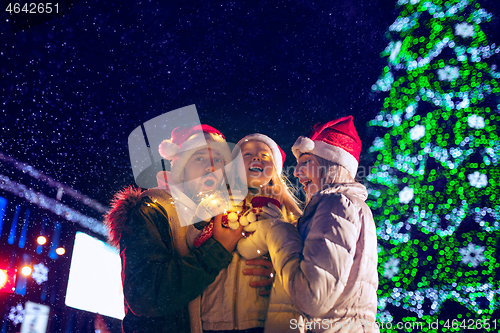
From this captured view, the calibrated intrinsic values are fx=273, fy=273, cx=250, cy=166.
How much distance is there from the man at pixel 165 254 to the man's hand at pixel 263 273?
0.17 m

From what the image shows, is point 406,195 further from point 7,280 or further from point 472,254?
point 7,280

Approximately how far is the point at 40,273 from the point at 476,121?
809cm

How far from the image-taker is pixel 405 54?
368 centimetres

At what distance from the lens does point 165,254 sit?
1.80 metres

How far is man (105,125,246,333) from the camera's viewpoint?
1645 mm

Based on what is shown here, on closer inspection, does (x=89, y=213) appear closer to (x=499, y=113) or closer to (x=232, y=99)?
(x=232, y=99)

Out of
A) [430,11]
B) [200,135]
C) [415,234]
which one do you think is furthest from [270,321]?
[430,11]

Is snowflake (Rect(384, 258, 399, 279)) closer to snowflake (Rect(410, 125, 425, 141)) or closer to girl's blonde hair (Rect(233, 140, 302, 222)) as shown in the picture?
snowflake (Rect(410, 125, 425, 141))

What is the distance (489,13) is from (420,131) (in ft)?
4.90

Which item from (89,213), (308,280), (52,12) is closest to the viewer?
(308,280)

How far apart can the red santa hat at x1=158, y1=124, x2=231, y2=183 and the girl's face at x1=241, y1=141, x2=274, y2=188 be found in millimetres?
240

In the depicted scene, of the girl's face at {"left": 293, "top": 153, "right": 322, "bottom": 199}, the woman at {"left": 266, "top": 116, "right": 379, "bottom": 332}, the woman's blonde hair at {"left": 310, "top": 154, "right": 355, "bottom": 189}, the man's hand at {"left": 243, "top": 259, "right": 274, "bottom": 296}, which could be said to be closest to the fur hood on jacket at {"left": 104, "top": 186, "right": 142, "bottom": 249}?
the man's hand at {"left": 243, "top": 259, "right": 274, "bottom": 296}

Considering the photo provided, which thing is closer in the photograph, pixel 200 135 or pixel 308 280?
pixel 308 280

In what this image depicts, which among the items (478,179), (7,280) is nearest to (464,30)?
(478,179)
